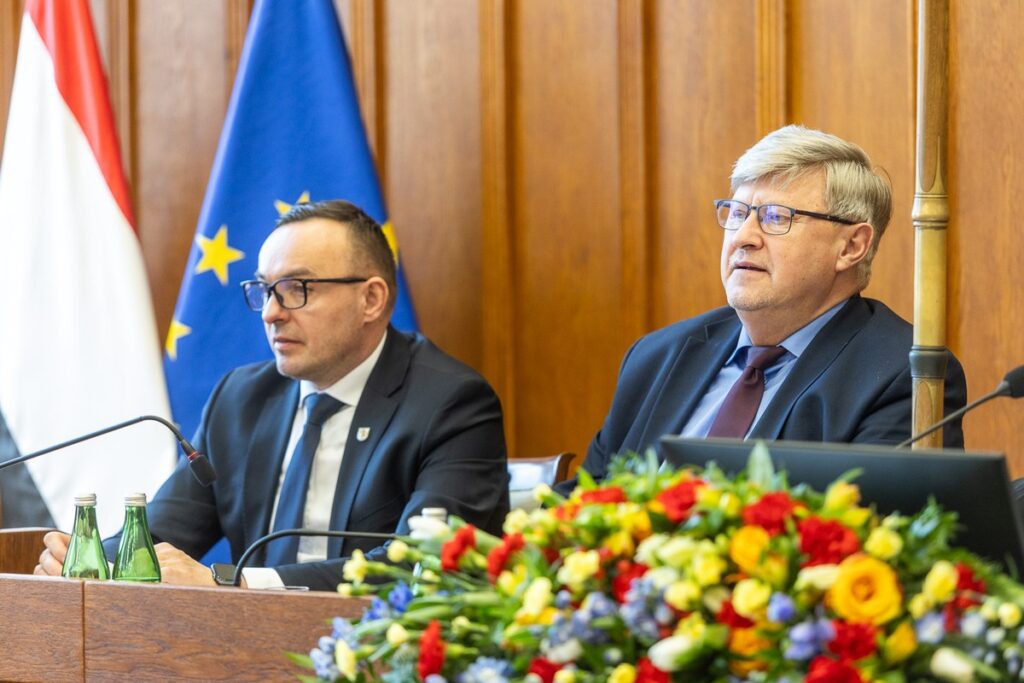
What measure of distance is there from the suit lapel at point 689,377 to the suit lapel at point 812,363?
0.22m

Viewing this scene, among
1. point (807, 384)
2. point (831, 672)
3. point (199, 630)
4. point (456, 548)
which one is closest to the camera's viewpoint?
point (831, 672)

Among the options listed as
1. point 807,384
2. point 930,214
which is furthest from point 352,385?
point 930,214

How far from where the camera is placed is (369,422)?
3.14 meters

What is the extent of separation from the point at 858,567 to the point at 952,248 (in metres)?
2.40

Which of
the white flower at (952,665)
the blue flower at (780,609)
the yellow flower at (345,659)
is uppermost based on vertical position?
the blue flower at (780,609)

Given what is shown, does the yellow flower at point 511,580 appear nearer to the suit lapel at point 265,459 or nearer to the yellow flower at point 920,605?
the yellow flower at point 920,605

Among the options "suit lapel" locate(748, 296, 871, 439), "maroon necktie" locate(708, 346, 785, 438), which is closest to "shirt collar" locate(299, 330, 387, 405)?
"maroon necktie" locate(708, 346, 785, 438)

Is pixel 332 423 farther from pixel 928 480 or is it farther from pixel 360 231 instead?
pixel 928 480

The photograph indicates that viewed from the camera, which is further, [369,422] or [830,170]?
[369,422]

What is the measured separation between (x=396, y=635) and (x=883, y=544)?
1.41 feet

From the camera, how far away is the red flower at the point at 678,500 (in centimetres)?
119

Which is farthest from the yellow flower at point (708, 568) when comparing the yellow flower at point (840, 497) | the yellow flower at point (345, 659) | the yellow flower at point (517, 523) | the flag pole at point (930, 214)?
the flag pole at point (930, 214)

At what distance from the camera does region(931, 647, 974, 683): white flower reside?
1.08 m

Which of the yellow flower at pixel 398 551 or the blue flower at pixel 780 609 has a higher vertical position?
the blue flower at pixel 780 609
